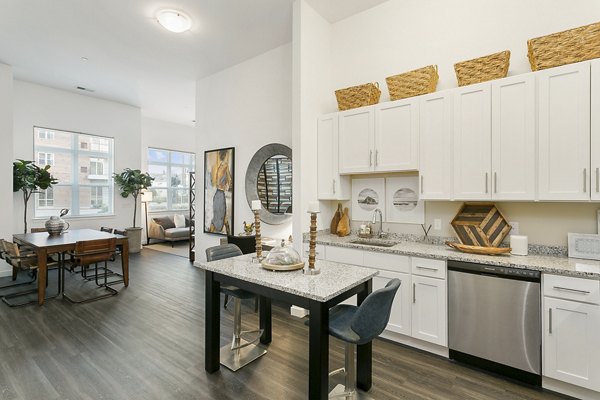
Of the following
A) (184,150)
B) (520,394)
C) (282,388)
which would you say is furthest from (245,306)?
(184,150)

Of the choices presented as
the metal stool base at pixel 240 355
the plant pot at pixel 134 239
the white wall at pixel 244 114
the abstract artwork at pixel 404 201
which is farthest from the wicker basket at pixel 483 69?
the plant pot at pixel 134 239

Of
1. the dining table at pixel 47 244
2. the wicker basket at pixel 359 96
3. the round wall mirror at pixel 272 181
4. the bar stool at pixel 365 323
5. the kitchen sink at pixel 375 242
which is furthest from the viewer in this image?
the round wall mirror at pixel 272 181

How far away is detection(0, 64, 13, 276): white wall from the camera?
16.4 ft

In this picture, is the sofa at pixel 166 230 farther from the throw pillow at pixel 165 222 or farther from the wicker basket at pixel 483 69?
the wicker basket at pixel 483 69

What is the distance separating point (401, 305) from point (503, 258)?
0.96m

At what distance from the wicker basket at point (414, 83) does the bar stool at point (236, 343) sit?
7.85 ft

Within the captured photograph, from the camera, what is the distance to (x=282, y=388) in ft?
7.23

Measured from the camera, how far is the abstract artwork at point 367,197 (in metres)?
3.56

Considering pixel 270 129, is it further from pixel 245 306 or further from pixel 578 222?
pixel 578 222

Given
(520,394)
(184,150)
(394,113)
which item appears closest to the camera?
(520,394)

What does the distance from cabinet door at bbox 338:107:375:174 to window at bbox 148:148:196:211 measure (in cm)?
630

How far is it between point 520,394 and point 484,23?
321 cm

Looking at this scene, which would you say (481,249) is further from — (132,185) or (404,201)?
(132,185)

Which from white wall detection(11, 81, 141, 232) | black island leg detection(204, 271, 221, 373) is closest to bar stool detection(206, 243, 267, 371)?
black island leg detection(204, 271, 221, 373)
